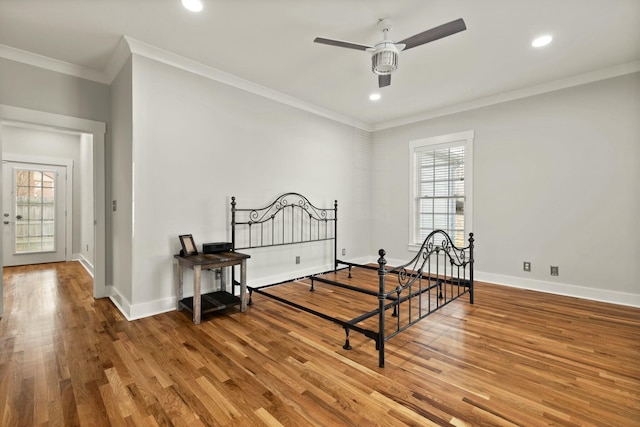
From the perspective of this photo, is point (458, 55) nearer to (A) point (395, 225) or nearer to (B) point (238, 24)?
(B) point (238, 24)

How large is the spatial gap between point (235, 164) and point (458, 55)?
9.62 ft

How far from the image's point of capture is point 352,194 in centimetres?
568

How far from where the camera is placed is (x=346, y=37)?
291 centimetres

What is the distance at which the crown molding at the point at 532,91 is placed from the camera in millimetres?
3512

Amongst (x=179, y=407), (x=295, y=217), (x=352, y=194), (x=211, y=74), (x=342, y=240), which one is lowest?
(x=179, y=407)

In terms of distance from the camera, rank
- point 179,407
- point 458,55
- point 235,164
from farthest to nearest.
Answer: point 235,164
point 458,55
point 179,407

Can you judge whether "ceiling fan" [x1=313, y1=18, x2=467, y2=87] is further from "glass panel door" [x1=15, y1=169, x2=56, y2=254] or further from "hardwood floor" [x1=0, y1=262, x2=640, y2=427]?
"glass panel door" [x1=15, y1=169, x2=56, y2=254]

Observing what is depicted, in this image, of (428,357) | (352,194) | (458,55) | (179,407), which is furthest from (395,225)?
(179,407)

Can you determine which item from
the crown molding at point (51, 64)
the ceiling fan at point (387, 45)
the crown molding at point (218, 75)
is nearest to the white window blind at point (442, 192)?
the crown molding at point (218, 75)

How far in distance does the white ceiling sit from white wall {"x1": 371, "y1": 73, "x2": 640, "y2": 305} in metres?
0.40

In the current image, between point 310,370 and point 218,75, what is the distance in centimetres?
345

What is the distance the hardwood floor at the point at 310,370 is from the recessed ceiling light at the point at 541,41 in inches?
112

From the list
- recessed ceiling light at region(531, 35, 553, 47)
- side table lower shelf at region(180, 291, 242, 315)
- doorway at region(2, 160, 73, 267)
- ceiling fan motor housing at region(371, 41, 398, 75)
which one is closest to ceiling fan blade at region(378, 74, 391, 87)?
ceiling fan motor housing at region(371, 41, 398, 75)

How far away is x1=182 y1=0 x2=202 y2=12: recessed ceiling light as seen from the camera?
241cm
